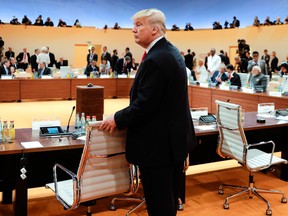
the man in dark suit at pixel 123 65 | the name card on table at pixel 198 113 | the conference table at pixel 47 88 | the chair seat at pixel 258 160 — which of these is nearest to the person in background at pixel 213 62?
the man in dark suit at pixel 123 65

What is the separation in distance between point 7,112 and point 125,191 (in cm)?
648

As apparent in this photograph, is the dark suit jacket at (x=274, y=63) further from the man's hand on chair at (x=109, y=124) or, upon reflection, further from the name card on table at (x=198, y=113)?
the man's hand on chair at (x=109, y=124)

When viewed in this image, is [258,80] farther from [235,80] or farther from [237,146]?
[237,146]

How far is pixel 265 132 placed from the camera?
15.3ft

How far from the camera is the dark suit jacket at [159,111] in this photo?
2.01 meters

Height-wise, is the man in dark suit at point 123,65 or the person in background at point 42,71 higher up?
the man in dark suit at point 123,65

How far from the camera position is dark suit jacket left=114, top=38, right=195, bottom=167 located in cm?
201

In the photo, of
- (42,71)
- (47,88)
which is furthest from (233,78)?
(42,71)

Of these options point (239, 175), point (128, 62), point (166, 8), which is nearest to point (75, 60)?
point (166, 8)

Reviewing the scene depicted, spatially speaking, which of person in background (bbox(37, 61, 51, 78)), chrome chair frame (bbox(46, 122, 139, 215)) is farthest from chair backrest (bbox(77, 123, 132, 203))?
person in background (bbox(37, 61, 51, 78))

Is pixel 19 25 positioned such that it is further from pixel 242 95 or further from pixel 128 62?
pixel 242 95

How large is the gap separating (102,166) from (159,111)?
2.56ft

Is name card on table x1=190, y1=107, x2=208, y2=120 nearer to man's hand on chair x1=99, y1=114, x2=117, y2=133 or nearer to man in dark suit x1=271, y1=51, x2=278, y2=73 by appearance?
man's hand on chair x1=99, y1=114, x2=117, y2=133

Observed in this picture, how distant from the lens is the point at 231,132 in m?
3.72
